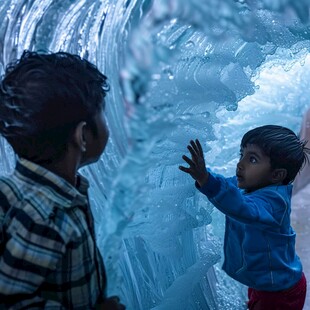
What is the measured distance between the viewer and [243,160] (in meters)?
1.56

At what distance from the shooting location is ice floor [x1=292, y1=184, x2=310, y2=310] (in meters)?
2.60

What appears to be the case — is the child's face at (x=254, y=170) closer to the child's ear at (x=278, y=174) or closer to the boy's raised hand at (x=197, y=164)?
the child's ear at (x=278, y=174)

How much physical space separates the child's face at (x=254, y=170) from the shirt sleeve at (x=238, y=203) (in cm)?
7

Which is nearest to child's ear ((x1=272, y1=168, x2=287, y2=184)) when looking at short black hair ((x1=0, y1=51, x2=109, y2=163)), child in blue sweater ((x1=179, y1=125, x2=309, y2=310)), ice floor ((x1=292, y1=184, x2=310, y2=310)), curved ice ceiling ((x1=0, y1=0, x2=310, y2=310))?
child in blue sweater ((x1=179, y1=125, x2=309, y2=310))

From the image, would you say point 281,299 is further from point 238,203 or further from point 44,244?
point 44,244

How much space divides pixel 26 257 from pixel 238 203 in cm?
67

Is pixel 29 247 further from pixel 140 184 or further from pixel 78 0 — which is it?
pixel 78 0

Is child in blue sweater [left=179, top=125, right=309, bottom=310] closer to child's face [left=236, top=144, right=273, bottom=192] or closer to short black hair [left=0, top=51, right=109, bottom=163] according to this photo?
child's face [left=236, top=144, right=273, bottom=192]

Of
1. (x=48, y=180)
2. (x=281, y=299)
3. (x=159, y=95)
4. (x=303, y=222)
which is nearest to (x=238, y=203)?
(x=281, y=299)

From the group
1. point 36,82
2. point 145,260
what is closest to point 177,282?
point 145,260

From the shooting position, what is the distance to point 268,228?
1.49 meters

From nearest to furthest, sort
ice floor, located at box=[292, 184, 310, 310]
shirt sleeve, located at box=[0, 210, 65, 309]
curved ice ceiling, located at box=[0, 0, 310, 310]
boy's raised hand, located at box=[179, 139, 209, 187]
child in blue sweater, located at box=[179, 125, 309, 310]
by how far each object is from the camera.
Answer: shirt sleeve, located at box=[0, 210, 65, 309] → curved ice ceiling, located at box=[0, 0, 310, 310] → boy's raised hand, located at box=[179, 139, 209, 187] → child in blue sweater, located at box=[179, 125, 309, 310] → ice floor, located at box=[292, 184, 310, 310]

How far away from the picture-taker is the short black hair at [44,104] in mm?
911

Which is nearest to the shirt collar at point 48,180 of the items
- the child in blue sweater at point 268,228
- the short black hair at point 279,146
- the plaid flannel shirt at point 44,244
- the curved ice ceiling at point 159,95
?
the plaid flannel shirt at point 44,244
